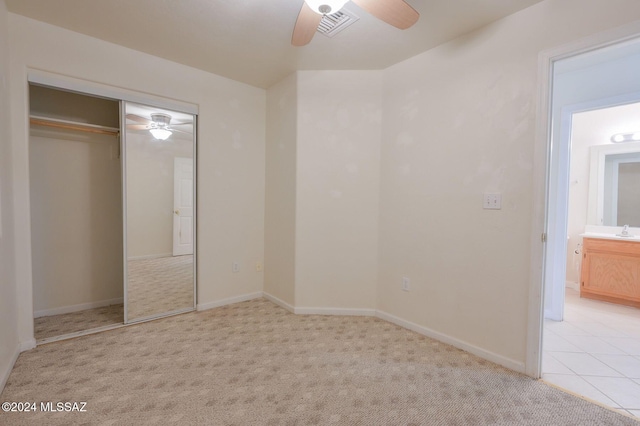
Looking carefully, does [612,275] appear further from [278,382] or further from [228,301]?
[228,301]

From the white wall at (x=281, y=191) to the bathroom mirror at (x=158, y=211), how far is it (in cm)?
85

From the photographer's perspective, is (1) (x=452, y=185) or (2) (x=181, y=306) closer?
(1) (x=452, y=185)

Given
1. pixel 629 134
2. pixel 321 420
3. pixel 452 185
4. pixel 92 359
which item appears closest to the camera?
pixel 321 420

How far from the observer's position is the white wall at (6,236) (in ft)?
6.25

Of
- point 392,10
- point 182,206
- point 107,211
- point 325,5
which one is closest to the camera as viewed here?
point 325,5

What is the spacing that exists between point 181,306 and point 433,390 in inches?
101

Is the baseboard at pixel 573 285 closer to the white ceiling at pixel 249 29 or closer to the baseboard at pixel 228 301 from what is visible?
the white ceiling at pixel 249 29

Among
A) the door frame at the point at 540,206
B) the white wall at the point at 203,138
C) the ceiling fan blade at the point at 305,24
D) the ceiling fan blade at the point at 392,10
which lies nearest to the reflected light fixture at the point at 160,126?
the white wall at the point at 203,138

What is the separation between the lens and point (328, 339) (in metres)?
2.57

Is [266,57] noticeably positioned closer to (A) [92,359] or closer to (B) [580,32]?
(B) [580,32]

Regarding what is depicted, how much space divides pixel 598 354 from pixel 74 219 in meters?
5.00

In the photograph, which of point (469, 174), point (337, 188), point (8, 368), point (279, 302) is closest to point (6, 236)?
point (8, 368)

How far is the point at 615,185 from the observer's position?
3959 mm

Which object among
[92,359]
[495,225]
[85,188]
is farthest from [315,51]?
[92,359]
